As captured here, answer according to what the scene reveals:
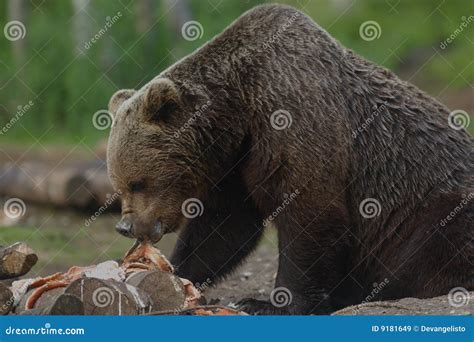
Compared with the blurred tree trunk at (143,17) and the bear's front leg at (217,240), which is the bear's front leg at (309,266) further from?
the blurred tree trunk at (143,17)

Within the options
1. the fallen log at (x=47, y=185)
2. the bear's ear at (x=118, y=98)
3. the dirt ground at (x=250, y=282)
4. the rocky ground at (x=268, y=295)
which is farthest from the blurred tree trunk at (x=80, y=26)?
the bear's ear at (x=118, y=98)

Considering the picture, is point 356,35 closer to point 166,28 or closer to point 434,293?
point 166,28

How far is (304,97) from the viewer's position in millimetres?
7105

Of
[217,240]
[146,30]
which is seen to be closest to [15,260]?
[217,240]

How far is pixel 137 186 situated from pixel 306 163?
133 cm

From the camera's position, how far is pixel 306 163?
275 inches

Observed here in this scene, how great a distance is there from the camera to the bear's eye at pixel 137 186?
280 inches

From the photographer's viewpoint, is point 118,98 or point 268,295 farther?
point 268,295

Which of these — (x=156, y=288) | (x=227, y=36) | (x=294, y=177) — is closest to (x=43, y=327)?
(x=156, y=288)

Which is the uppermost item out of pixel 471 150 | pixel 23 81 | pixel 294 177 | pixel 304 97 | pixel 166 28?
pixel 471 150

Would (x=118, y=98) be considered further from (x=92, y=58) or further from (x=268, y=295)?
(x=92, y=58)

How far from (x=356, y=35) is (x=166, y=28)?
4802 millimetres

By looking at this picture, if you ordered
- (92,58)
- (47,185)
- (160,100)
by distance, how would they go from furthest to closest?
(92,58) < (47,185) < (160,100)

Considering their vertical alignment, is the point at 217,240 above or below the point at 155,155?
below
